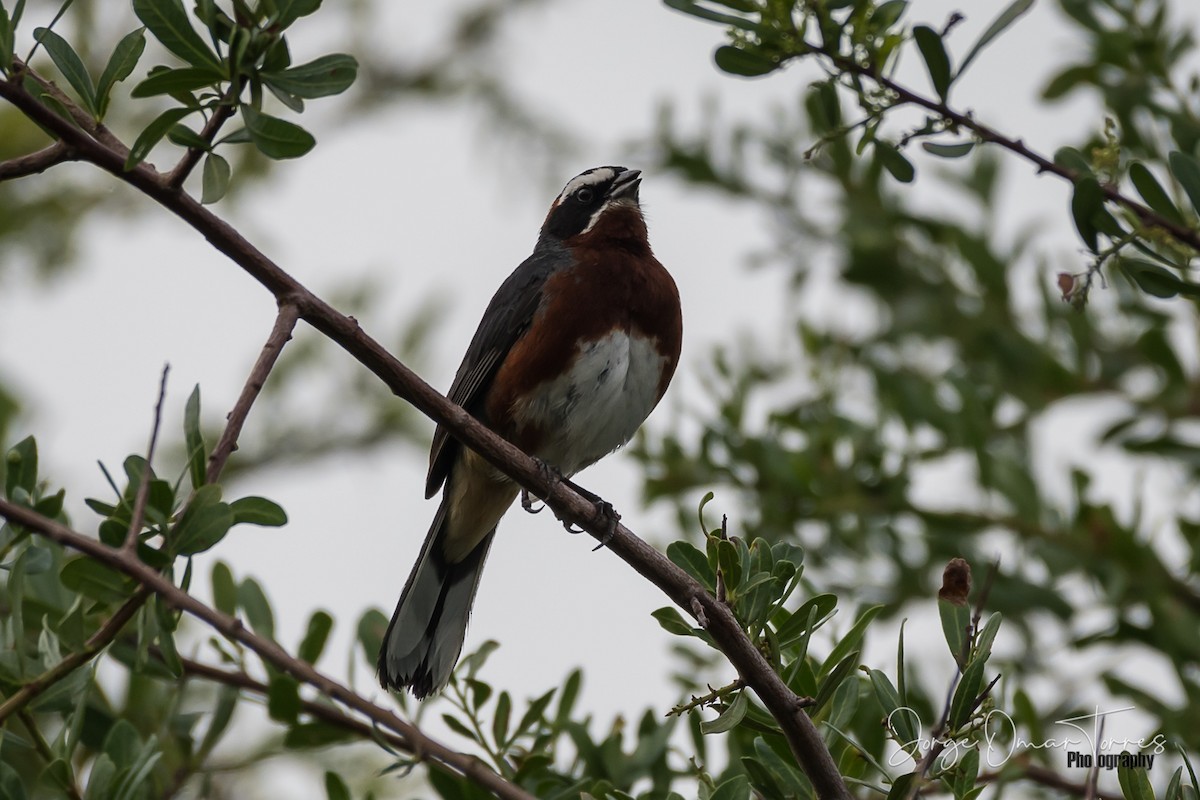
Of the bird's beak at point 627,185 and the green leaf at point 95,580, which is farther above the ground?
the bird's beak at point 627,185

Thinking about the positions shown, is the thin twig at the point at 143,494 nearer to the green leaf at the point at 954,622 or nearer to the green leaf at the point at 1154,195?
the green leaf at the point at 954,622

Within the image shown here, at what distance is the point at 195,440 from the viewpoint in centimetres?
266

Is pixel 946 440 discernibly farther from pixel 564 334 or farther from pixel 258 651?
pixel 258 651

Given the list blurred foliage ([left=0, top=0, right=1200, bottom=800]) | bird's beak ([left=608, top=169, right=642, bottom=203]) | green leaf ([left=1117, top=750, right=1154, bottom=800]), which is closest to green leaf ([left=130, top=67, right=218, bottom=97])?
blurred foliage ([left=0, top=0, right=1200, bottom=800])

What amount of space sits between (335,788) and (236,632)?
1061mm

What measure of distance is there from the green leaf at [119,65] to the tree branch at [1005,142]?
149 cm

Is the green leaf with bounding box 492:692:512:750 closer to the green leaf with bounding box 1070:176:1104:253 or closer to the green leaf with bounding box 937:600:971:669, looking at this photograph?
the green leaf with bounding box 937:600:971:669

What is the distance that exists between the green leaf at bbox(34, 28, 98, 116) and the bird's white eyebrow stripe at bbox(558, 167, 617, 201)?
3.34 m

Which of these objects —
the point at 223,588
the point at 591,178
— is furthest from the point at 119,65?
the point at 591,178

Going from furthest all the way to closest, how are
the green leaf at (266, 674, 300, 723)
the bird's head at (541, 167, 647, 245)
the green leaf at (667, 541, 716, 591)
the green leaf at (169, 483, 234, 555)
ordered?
the bird's head at (541, 167, 647, 245) → the green leaf at (266, 674, 300, 723) → the green leaf at (667, 541, 716, 591) → the green leaf at (169, 483, 234, 555)

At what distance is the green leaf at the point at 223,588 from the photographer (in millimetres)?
4172

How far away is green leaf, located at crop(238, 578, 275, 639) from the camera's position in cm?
411

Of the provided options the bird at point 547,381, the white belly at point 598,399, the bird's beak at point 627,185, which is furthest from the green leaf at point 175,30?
the bird's beak at point 627,185

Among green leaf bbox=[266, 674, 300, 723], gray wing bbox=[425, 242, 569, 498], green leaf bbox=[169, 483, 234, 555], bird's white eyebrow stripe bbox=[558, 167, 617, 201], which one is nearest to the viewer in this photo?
green leaf bbox=[169, 483, 234, 555]
